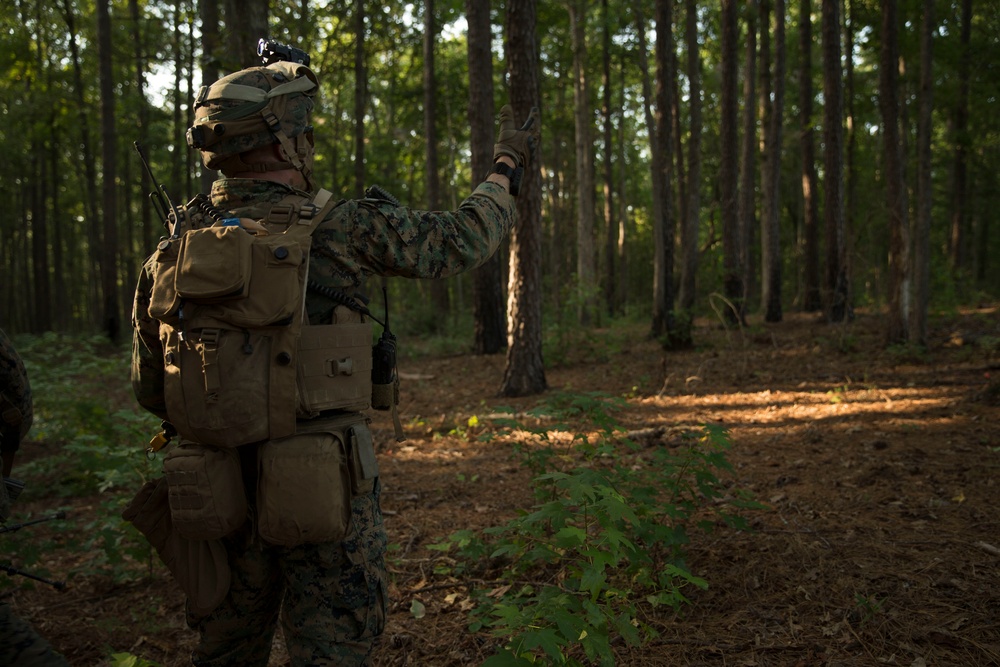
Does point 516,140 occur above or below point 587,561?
above

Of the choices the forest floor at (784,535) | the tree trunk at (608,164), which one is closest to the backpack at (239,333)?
the forest floor at (784,535)

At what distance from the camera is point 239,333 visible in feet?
6.84

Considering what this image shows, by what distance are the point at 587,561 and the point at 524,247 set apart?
567 cm

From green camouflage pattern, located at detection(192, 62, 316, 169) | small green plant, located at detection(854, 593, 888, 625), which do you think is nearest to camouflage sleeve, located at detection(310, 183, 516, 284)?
green camouflage pattern, located at detection(192, 62, 316, 169)

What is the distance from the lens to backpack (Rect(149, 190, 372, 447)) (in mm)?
2033

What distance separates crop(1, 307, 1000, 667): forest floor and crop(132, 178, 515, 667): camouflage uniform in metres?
1.15

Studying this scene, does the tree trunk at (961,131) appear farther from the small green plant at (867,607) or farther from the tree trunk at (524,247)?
the small green plant at (867,607)

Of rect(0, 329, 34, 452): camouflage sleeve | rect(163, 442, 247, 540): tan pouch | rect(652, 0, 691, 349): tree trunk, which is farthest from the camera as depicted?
rect(652, 0, 691, 349): tree trunk

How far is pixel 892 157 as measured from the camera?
31.9 ft

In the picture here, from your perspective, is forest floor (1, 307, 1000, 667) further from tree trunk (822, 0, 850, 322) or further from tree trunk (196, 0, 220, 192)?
tree trunk (822, 0, 850, 322)

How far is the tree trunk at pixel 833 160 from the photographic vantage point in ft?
42.6

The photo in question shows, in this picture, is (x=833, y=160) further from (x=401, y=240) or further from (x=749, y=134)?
(x=401, y=240)

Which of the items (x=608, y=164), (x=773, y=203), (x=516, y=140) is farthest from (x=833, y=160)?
(x=516, y=140)

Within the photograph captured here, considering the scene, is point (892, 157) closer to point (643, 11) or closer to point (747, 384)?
point (747, 384)
